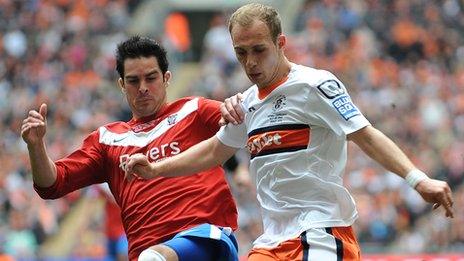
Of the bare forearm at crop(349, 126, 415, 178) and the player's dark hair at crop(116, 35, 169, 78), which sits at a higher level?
the player's dark hair at crop(116, 35, 169, 78)

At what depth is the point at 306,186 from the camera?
24.1 ft

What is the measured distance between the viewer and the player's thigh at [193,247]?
7989 mm

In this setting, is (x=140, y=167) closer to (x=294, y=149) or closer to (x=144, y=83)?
(x=294, y=149)

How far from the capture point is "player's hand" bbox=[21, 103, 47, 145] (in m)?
8.20

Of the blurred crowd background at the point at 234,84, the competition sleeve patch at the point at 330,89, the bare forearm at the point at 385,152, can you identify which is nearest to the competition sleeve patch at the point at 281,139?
the competition sleeve patch at the point at 330,89

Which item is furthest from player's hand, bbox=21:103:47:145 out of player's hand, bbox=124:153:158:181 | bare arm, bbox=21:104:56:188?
player's hand, bbox=124:153:158:181

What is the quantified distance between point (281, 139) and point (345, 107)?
0.44 m

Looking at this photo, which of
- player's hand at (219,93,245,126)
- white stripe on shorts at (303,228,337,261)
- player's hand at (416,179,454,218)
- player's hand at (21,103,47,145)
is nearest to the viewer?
player's hand at (416,179,454,218)

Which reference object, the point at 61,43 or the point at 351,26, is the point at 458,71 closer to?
the point at 351,26

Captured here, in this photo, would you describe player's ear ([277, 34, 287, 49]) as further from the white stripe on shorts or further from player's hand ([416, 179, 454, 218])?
player's hand ([416, 179, 454, 218])

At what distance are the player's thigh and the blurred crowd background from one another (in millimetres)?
7707

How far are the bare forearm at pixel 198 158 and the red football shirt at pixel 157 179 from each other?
0.46 metres

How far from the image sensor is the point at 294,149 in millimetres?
7324

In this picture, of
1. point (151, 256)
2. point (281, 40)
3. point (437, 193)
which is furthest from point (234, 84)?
point (437, 193)
